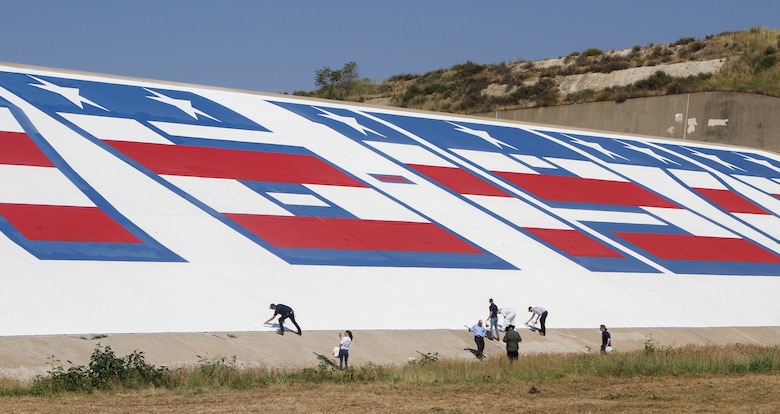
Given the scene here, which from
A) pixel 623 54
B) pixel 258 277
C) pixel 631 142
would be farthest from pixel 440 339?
pixel 623 54

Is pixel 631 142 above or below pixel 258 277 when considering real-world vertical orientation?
above

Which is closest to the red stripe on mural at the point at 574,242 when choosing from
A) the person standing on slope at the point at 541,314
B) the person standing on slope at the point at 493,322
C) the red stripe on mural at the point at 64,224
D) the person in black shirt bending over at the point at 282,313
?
the person standing on slope at the point at 541,314

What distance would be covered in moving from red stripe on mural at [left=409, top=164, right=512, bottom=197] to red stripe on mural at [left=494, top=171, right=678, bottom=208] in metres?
1.67

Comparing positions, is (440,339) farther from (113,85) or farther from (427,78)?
(427,78)

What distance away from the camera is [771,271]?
1523 inches

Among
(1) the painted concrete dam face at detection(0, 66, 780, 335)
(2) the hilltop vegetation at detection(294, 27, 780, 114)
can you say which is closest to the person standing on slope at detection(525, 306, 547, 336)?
(1) the painted concrete dam face at detection(0, 66, 780, 335)

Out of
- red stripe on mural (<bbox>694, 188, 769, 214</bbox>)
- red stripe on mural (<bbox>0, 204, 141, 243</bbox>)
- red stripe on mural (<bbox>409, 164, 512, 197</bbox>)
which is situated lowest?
red stripe on mural (<bbox>0, 204, 141, 243</bbox>)

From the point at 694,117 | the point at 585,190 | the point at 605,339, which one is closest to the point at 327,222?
the point at 605,339

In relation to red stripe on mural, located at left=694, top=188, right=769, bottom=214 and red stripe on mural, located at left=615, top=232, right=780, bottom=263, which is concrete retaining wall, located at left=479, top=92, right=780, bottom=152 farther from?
red stripe on mural, located at left=615, top=232, right=780, bottom=263

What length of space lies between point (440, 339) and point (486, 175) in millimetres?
12942

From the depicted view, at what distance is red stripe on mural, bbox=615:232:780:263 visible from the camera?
1468 inches

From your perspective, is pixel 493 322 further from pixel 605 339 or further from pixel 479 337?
pixel 605 339

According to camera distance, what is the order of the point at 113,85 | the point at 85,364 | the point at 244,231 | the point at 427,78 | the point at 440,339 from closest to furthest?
the point at 85,364 → the point at 440,339 → the point at 244,231 → the point at 113,85 → the point at 427,78

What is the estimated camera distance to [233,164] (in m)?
33.2
